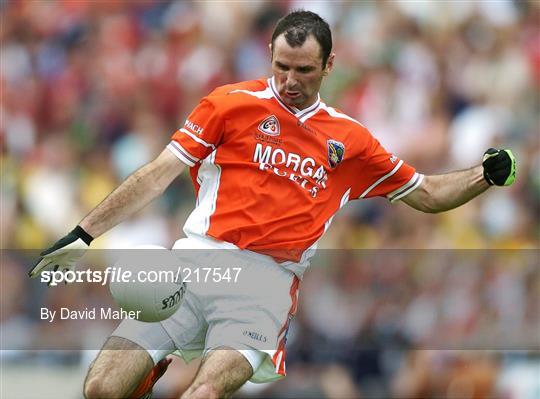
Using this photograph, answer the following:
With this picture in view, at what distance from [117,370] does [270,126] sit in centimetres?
172

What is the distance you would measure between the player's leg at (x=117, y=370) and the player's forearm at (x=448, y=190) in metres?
2.07

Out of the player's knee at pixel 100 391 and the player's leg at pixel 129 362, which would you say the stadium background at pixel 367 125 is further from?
the player's knee at pixel 100 391

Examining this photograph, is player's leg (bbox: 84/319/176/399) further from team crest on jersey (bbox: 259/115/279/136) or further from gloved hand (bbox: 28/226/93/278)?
team crest on jersey (bbox: 259/115/279/136)

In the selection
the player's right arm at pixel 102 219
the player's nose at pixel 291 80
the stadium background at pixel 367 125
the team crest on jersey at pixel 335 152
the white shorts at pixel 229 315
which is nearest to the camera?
the player's right arm at pixel 102 219

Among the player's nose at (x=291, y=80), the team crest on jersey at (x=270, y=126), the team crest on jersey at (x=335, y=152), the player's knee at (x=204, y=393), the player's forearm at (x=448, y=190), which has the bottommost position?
the player's knee at (x=204, y=393)

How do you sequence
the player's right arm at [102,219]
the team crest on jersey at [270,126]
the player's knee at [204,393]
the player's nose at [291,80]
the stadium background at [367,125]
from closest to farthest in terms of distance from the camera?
1. the player's knee at [204,393]
2. the player's right arm at [102,219]
3. the player's nose at [291,80]
4. the team crest on jersey at [270,126]
5. the stadium background at [367,125]

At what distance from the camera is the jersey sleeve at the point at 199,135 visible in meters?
7.26

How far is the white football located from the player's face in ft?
4.04

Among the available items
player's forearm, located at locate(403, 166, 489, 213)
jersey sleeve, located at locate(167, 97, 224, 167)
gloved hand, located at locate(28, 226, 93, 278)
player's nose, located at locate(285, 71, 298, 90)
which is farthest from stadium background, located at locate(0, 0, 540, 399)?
player's nose, located at locate(285, 71, 298, 90)

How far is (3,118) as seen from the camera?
1393 cm

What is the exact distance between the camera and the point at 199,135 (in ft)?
23.9

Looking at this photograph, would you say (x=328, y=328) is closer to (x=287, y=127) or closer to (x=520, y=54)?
(x=520, y=54)

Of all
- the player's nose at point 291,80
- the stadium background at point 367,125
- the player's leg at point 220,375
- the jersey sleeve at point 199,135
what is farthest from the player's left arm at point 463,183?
the stadium background at point 367,125

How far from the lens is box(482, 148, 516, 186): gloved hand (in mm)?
7609
